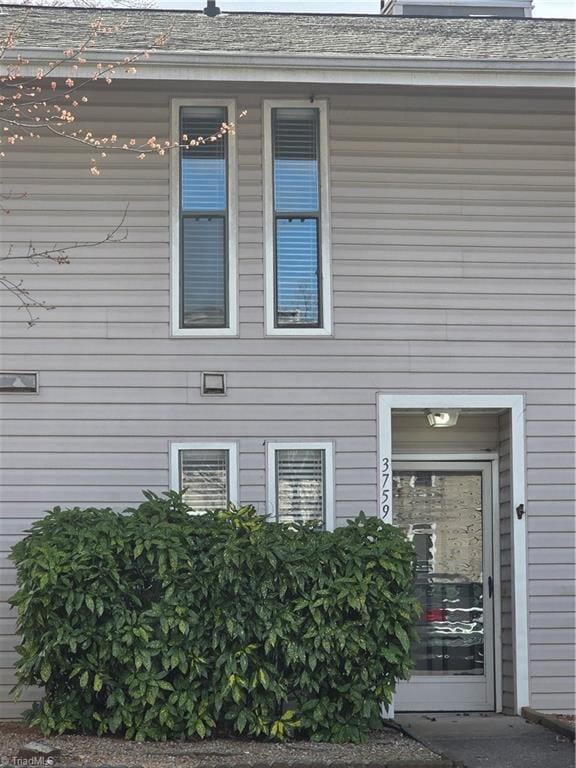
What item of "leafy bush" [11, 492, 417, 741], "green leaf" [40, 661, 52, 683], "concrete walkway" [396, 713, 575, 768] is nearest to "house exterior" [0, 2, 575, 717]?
"concrete walkway" [396, 713, 575, 768]

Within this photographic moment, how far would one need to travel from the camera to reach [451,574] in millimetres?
9969

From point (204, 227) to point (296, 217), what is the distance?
72 centimetres

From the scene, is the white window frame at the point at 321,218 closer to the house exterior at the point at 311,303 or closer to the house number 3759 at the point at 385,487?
the house exterior at the point at 311,303

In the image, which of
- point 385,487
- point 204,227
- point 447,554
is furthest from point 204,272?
point 447,554

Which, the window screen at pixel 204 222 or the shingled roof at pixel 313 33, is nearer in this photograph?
the shingled roof at pixel 313 33

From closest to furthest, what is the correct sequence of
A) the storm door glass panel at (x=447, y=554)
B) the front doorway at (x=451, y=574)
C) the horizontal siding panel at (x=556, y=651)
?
the horizontal siding panel at (x=556, y=651) < the front doorway at (x=451, y=574) < the storm door glass panel at (x=447, y=554)

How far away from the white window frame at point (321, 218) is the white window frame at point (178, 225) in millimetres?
240

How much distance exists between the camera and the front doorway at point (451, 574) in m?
9.77

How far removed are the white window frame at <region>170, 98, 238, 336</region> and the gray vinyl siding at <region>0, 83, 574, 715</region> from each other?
63 millimetres

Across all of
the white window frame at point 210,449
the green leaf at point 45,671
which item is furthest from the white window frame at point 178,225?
the green leaf at point 45,671

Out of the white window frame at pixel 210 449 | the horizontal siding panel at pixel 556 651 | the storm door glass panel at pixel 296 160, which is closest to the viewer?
the white window frame at pixel 210 449

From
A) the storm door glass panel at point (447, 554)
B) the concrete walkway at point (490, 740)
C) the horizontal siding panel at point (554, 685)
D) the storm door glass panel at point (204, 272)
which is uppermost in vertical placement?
the storm door glass panel at point (204, 272)

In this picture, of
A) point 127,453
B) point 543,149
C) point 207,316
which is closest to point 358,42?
point 543,149

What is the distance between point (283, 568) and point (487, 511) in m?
2.40
